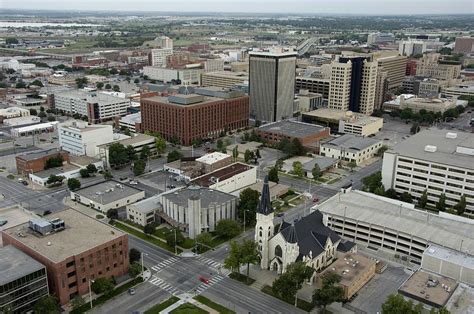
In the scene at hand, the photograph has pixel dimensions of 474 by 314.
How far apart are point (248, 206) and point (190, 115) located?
54925 mm

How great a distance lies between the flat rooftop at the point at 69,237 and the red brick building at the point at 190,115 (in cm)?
6374

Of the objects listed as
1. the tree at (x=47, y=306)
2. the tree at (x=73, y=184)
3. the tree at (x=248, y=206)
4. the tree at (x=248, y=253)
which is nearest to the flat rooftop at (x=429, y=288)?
the tree at (x=248, y=253)

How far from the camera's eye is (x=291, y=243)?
6153cm

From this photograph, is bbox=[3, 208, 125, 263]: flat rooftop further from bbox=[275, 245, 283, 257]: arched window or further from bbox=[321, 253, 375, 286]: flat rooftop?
bbox=[321, 253, 375, 286]: flat rooftop

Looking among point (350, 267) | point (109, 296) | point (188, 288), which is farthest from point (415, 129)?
point (109, 296)

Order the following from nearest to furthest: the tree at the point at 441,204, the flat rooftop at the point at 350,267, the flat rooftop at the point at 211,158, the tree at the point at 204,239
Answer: the flat rooftop at the point at 350,267
the tree at the point at 204,239
the tree at the point at 441,204
the flat rooftop at the point at 211,158

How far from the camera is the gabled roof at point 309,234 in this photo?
2474 inches

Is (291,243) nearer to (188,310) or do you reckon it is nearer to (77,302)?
(188,310)

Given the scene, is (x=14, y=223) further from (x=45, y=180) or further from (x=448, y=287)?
(x=448, y=287)

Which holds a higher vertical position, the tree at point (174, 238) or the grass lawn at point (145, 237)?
the tree at point (174, 238)

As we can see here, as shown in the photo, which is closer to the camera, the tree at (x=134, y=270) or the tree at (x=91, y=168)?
the tree at (x=134, y=270)

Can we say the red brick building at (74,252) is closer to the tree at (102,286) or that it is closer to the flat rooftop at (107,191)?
the tree at (102,286)

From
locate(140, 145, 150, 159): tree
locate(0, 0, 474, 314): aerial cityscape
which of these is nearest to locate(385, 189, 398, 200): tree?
locate(0, 0, 474, 314): aerial cityscape

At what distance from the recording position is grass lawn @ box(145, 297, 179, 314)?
186 feet
